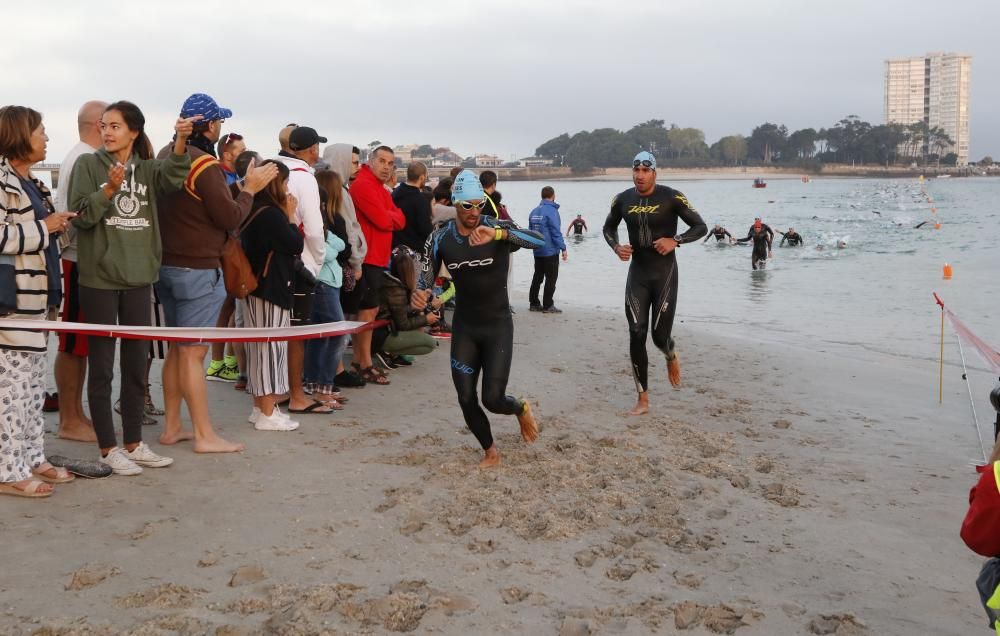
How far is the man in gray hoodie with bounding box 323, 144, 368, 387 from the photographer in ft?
25.8

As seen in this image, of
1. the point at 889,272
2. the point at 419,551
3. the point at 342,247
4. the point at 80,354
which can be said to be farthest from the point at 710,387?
the point at 889,272

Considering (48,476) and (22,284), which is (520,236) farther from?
(48,476)

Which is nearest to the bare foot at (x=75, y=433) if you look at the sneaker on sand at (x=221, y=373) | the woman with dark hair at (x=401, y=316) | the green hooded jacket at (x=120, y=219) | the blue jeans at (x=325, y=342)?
the green hooded jacket at (x=120, y=219)

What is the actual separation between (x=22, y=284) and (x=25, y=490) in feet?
3.66

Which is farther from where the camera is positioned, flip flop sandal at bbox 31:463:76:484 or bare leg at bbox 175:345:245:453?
bare leg at bbox 175:345:245:453

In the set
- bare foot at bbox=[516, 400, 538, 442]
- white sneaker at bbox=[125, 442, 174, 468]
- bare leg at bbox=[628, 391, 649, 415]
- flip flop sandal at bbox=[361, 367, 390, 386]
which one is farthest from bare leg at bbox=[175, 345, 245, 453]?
bare leg at bbox=[628, 391, 649, 415]

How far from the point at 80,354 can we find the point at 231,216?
4.45 feet

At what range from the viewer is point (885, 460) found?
682 cm

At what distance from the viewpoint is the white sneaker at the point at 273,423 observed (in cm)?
671

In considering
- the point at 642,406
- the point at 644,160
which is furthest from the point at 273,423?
the point at 644,160

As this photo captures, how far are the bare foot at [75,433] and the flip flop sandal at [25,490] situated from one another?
3.81ft

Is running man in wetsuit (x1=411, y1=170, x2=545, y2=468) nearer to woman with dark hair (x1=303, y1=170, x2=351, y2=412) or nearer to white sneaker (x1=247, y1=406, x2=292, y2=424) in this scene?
white sneaker (x1=247, y1=406, x2=292, y2=424)

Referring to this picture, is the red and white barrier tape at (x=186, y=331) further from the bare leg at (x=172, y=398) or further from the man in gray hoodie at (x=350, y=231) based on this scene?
the man in gray hoodie at (x=350, y=231)

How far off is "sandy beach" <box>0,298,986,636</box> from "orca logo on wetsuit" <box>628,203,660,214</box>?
1.74 metres
